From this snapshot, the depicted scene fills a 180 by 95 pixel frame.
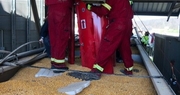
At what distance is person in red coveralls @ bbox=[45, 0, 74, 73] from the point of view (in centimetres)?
278

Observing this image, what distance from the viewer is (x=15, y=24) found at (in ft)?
21.0

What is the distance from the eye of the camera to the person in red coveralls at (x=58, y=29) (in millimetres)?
2775

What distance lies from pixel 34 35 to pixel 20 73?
14.8 feet

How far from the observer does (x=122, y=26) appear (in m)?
2.66

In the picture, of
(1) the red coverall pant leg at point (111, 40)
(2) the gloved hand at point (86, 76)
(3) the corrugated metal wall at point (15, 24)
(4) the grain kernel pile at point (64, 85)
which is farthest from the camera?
(3) the corrugated metal wall at point (15, 24)

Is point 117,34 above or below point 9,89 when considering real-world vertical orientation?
above

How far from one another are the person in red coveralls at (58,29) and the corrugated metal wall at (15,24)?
3434 millimetres

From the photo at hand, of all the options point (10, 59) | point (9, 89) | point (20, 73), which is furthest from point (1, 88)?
point (10, 59)

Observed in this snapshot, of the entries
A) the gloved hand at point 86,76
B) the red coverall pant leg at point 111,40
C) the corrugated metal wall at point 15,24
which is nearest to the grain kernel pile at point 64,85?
the gloved hand at point 86,76

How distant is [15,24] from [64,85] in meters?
4.62

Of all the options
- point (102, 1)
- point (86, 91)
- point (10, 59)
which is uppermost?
point (102, 1)

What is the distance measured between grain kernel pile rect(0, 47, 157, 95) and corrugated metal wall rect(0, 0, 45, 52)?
12.4 feet

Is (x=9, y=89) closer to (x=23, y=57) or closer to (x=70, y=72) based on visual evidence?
(x=70, y=72)

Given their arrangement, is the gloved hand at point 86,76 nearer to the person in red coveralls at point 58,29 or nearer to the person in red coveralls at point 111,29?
the person in red coveralls at point 111,29
